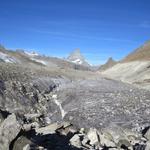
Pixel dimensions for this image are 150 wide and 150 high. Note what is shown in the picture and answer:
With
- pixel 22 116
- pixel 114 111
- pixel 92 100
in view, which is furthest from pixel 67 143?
pixel 92 100

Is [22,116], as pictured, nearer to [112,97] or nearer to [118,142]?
[118,142]

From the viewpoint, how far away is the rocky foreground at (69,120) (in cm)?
1786

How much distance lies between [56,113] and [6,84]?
312 inches

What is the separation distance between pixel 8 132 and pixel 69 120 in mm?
12375

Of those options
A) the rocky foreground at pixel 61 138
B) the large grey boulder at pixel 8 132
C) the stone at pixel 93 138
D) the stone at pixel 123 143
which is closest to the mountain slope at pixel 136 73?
the rocky foreground at pixel 61 138

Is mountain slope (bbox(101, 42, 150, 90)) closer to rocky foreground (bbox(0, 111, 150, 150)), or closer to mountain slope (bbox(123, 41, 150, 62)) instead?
mountain slope (bbox(123, 41, 150, 62))

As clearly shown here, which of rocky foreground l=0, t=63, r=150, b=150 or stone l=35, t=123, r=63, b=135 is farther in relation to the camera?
stone l=35, t=123, r=63, b=135

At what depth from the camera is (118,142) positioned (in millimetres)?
21141

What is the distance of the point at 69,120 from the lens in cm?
2862

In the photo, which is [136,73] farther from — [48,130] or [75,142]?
[75,142]

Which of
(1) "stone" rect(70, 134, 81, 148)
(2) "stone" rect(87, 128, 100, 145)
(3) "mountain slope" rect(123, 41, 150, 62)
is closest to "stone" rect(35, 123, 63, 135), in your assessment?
(1) "stone" rect(70, 134, 81, 148)

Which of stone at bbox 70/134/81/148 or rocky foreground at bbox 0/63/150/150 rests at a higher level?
rocky foreground at bbox 0/63/150/150

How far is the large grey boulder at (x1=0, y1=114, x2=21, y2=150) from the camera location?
15992 millimetres

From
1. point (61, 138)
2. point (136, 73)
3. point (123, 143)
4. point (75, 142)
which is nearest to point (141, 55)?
point (136, 73)
